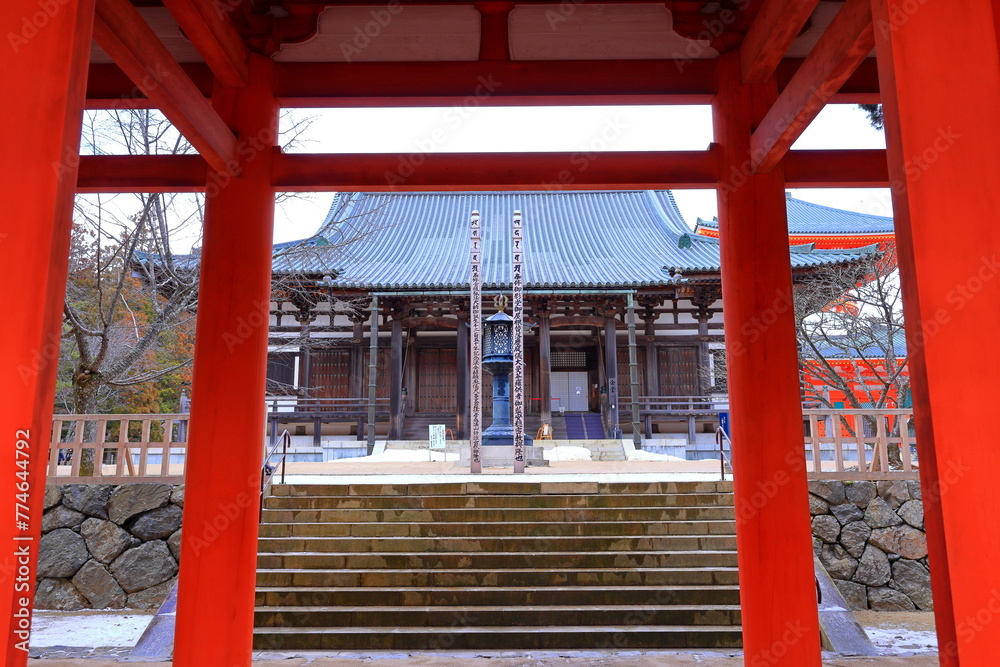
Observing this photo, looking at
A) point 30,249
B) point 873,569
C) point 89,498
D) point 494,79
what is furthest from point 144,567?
point 873,569

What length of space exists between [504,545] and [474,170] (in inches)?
163

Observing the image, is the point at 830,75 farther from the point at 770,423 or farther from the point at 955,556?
the point at 955,556

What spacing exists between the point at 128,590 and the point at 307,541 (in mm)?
2083

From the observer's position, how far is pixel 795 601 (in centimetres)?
358

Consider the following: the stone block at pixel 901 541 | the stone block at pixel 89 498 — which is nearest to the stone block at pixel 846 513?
the stone block at pixel 901 541

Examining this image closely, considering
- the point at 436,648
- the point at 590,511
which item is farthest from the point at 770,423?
the point at 590,511

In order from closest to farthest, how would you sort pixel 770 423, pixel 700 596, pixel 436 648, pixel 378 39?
pixel 770 423
pixel 378 39
pixel 436 648
pixel 700 596

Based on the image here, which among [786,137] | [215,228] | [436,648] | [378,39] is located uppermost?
[378,39]

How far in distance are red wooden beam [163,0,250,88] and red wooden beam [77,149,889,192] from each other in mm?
532

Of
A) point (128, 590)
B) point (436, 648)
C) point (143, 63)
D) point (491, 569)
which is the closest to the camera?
point (143, 63)

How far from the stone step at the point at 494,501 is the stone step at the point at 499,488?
0.10 m

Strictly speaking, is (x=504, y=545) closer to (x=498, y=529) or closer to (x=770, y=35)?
(x=498, y=529)

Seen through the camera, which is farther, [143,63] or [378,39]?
[378,39]

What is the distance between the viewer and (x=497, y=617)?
227 inches
